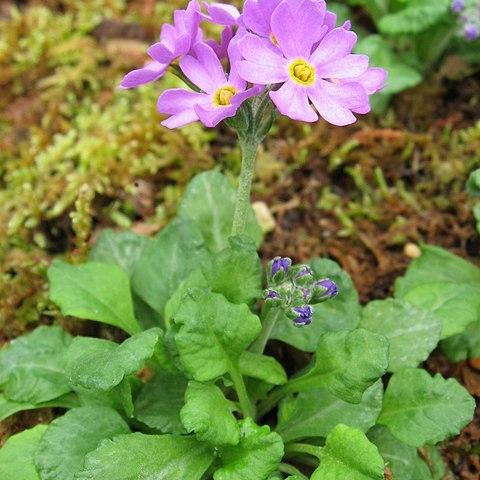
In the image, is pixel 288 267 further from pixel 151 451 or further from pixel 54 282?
pixel 54 282

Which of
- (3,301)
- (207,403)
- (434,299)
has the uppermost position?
(207,403)

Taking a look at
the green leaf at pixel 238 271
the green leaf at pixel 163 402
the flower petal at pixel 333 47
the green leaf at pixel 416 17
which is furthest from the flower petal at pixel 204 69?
the green leaf at pixel 416 17

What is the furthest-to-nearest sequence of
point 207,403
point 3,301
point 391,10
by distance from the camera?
point 391,10 → point 3,301 → point 207,403

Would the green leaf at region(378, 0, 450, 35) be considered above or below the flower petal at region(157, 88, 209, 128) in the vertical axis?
below

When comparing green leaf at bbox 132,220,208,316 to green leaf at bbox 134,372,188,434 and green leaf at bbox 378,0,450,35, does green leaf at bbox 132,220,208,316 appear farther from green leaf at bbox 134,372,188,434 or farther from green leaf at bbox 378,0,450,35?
green leaf at bbox 378,0,450,35

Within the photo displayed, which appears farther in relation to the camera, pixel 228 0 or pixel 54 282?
pixel 228 0

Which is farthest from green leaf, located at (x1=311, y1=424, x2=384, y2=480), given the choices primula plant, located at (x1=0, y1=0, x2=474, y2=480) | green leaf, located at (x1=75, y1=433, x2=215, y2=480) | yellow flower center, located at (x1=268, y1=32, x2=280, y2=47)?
yellow flower center, located at (x1=268, y1=32, x2=280, y2=47)

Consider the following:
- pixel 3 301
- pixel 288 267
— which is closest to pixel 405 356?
pixel 288 267
